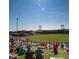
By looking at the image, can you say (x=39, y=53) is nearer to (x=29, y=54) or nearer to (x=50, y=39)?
(x=29, y=54)

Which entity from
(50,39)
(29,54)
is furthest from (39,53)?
(50,39)

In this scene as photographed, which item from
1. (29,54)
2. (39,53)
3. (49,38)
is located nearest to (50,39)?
(49,38)

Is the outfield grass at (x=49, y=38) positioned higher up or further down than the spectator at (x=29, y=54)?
higher up

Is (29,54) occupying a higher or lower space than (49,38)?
lower

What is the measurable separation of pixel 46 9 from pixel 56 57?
2.21 ft

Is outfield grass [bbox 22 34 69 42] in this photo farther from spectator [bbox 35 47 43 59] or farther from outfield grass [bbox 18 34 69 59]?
spectator [bbox 35 47 43 59]

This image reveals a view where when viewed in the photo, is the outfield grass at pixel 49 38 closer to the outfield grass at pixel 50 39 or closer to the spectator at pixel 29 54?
the outfield grass at pixel 50 39

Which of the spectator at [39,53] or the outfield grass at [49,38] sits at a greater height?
the outfield grass at [49,38]

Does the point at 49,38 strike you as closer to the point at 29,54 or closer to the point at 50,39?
the point at 50,39

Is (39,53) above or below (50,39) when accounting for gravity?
below

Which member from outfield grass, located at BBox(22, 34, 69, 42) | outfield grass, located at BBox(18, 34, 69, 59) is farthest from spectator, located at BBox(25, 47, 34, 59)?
outfield grass, located at BBox(22, 34, 69, 42)

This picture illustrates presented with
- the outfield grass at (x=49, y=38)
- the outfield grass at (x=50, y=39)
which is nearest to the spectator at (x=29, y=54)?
the outfield grass at (x=50, y=39)
